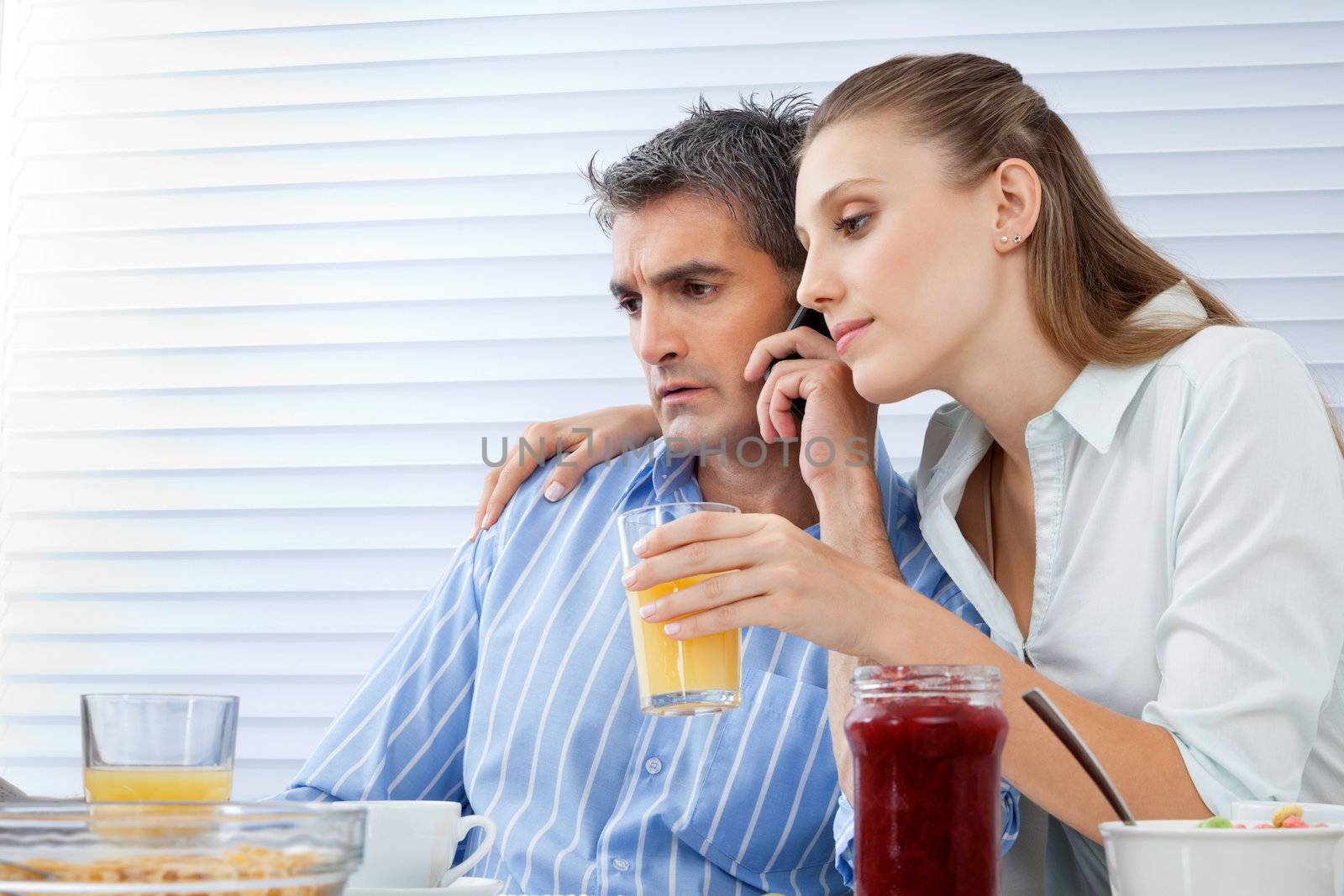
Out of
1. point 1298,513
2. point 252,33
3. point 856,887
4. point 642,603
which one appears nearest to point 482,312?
point 252,33

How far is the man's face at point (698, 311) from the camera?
1.88m

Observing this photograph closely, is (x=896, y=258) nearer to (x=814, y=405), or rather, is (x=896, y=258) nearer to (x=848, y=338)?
(x=848, y=338)

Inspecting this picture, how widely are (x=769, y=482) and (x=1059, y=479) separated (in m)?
0.52

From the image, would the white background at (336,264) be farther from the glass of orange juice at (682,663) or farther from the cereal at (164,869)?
the cereal at (164,869)

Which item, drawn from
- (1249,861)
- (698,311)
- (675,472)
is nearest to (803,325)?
(698,311)

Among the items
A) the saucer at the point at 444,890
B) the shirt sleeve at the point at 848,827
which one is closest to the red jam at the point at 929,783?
the saucer at the point at 444,890

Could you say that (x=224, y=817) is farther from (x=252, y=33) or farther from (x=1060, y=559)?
(x=252, y=33)

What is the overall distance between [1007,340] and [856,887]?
918 mm

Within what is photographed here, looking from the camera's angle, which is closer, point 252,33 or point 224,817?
point 224,817

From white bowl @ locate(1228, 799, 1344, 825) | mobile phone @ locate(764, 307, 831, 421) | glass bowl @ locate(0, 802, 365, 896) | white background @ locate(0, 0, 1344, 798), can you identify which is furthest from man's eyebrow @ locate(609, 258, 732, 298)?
glass bowl @ locate(0, 802, 365, 896)

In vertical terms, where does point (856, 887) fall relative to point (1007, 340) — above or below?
below

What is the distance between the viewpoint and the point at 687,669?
120 cm

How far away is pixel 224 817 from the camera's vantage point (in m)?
0.63

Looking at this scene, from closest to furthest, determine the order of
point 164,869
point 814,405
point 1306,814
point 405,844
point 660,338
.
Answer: point 164,869 → point 1306,814 → point 405,844 → point 814,405 → point 660,338
